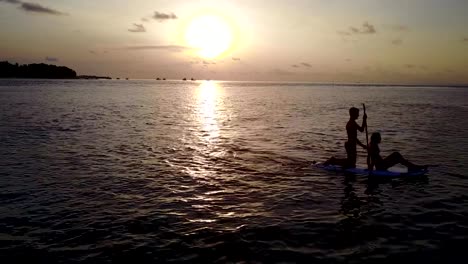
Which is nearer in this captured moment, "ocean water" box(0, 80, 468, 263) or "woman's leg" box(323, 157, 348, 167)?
"ocean water" box(0, 80, 468, 263)

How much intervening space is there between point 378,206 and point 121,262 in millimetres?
9140

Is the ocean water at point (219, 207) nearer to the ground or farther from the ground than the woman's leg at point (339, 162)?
nearer to the ground

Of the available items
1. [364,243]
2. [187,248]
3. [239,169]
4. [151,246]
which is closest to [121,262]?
[151,246]

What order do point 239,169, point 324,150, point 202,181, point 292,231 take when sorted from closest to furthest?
point 292,231 → point 202,181 → point 239,169 → point 324,150

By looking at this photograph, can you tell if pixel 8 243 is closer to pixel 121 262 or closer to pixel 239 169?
pixel 121 262

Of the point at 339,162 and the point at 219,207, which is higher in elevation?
the point at 339,162

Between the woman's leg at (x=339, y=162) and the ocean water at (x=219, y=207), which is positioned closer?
the ocean water at (x=219, y=207)

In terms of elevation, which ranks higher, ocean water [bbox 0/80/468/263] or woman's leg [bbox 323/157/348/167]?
woman's leg [bbox 323/157/348/167]

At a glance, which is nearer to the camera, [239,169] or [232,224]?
[232,224]

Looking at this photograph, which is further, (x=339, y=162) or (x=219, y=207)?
(x=339, y=162)

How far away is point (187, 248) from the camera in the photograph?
33.5 ft

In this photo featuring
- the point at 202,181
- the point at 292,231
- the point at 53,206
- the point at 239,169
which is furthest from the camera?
the point at 239,169

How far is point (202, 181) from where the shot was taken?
672 inches

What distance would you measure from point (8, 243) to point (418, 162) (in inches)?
786
